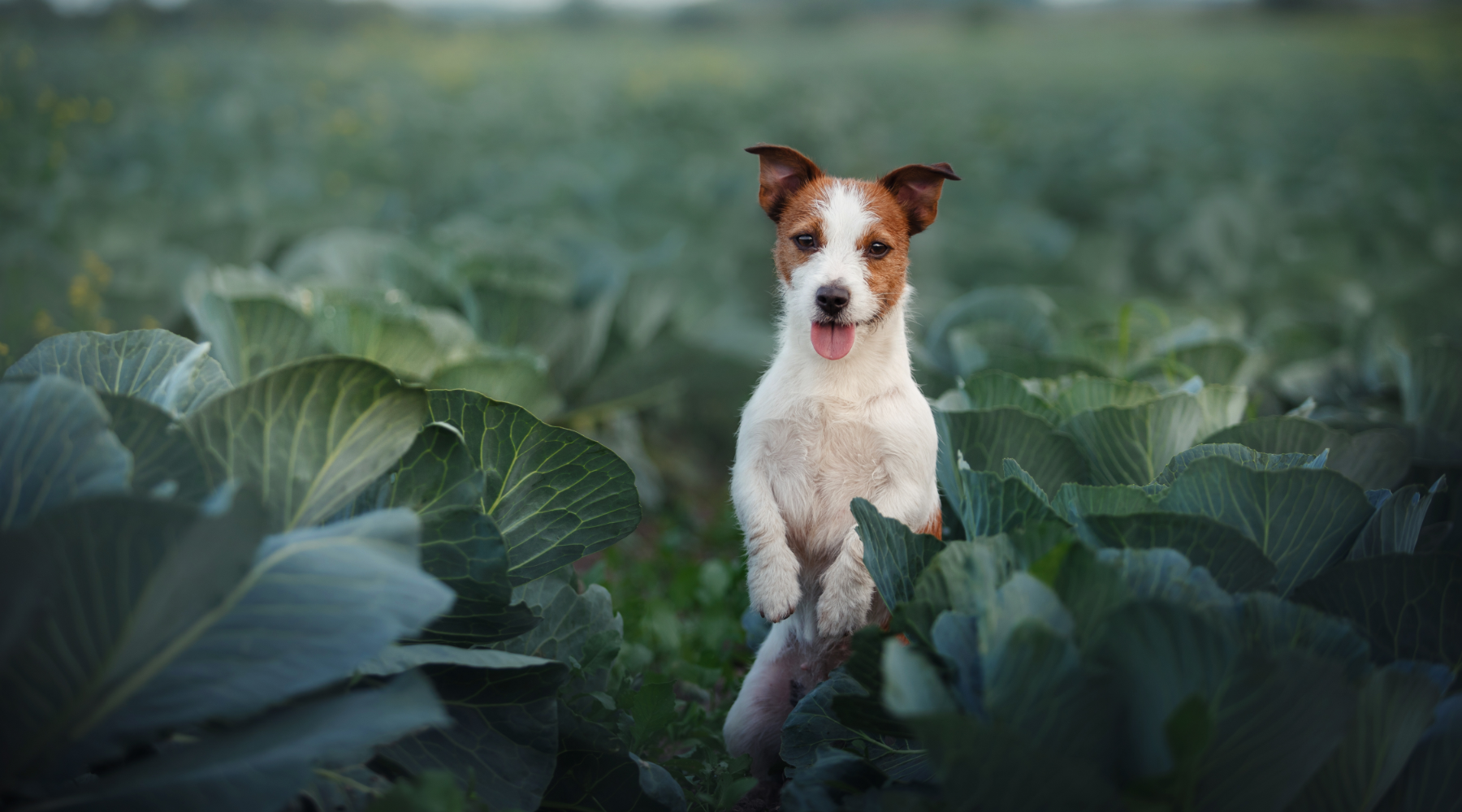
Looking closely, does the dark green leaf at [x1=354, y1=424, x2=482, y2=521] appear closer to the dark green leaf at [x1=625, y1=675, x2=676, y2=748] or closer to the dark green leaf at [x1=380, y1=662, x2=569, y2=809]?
the dark green leaf at [x1=380, y1=662, x2=569, y2=809]

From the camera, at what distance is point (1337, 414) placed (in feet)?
8.79

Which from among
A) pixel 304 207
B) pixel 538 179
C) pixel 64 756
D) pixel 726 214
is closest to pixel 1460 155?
pixel 726 214

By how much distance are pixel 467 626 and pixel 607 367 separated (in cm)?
268

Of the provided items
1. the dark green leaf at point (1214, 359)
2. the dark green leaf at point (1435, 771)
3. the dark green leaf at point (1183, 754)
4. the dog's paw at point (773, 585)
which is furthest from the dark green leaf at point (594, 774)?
the dark green leaf at point (1214, 359)

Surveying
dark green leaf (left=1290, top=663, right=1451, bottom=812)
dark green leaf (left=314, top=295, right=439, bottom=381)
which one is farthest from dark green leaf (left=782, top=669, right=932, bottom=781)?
dark green leaf (left=314, top=295, right=439, bottom=381)

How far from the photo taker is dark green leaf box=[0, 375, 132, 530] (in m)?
1.08

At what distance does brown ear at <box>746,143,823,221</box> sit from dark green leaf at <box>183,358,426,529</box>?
0.78 meters

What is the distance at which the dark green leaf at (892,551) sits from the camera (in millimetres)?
1439

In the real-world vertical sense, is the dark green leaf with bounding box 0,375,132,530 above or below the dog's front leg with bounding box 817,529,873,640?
above

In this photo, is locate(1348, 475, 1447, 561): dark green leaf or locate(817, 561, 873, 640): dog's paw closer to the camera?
locate(1348, 475, 1447, 561): dark green leaf

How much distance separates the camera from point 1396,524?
4.68ft

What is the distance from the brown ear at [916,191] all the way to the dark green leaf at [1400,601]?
853 mm

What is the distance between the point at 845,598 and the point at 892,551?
6.9 inches

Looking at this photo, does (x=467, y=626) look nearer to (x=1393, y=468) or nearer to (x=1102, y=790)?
(x=1102, y=790)
